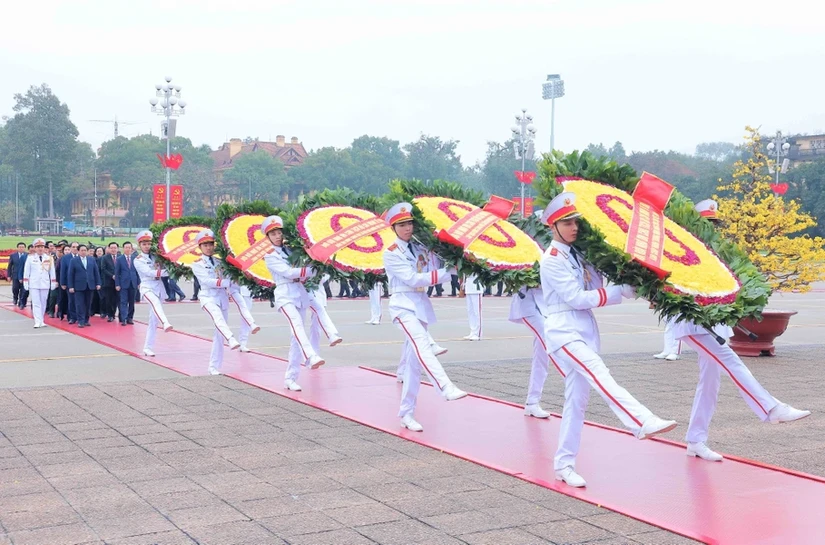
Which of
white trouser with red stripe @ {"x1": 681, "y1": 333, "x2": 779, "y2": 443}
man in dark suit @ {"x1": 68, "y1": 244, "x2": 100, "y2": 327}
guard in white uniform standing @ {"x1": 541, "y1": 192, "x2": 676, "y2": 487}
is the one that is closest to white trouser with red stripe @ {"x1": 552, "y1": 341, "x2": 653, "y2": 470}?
guard in white uniform standing @ {"x1": 541, "y1": 192, "x2": 676, "y2": 487}

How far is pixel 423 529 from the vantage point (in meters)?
5.07

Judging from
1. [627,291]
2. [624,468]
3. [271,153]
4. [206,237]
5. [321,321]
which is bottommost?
[624,468]

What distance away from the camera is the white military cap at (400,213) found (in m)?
7.93

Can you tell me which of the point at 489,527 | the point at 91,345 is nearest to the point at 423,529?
the point at 489,527

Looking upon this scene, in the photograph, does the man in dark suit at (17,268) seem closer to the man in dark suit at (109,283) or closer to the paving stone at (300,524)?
the man in dark suit at (109,283)

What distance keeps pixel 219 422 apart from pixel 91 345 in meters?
7.51

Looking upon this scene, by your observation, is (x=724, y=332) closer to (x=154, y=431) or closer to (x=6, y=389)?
(x=154, y=431)

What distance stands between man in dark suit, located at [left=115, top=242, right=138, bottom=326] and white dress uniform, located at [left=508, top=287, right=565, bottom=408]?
39.3 ft

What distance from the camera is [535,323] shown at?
842 cm

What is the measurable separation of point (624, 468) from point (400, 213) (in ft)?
9.43

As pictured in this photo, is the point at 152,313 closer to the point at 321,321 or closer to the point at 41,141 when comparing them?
the point at 321,321

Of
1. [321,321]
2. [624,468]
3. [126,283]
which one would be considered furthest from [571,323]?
[126,283]

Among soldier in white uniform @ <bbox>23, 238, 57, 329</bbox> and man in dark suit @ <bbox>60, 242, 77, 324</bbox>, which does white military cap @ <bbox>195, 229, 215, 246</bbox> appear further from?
man in dark suit @ <bbox>60, 242, 77, 324</bbox>

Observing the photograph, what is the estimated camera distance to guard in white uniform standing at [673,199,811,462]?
6.32 m
